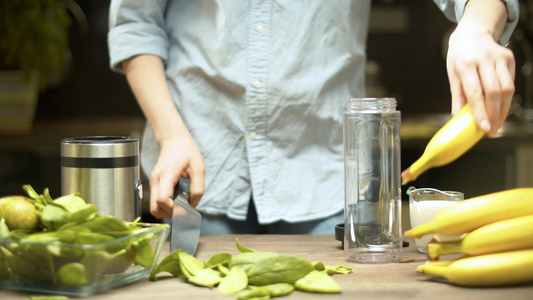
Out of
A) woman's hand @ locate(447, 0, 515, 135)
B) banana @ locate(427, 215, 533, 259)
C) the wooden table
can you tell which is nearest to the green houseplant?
the wooden table

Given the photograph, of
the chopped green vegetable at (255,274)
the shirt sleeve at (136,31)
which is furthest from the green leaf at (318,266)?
the shirt sleeve at (136,31)

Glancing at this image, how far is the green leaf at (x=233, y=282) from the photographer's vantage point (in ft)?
2.31

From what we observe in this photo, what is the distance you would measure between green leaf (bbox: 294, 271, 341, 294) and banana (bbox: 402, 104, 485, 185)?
18cm

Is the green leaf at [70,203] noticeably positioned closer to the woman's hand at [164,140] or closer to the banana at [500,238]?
the woman's hand at [164,140]

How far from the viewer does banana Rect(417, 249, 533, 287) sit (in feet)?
2.33

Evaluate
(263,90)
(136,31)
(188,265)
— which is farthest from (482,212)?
(136,31)

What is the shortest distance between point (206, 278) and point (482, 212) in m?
0.35

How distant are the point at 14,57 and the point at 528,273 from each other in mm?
2621

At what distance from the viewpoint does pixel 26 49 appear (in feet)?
8.38

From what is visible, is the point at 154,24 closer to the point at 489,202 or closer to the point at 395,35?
the point at 489,202

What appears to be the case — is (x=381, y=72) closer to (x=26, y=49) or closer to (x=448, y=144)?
(x=26, y=49)

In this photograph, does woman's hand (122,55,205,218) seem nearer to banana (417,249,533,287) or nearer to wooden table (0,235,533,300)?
wooden table (0,235,533,300)

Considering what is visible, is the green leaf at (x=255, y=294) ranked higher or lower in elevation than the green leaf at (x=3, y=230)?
lower

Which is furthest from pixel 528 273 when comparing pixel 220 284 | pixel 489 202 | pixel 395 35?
pixel 395 35
